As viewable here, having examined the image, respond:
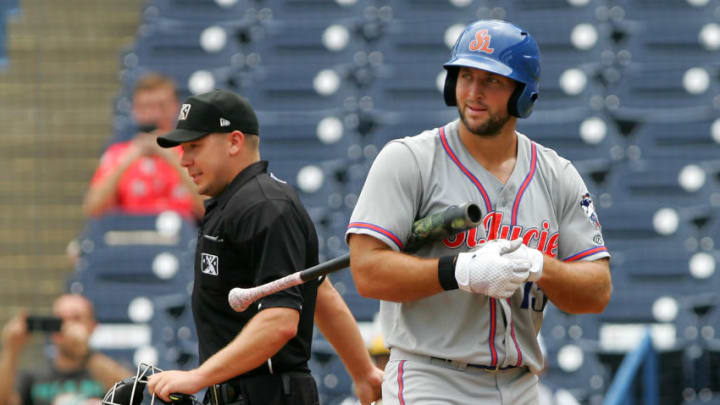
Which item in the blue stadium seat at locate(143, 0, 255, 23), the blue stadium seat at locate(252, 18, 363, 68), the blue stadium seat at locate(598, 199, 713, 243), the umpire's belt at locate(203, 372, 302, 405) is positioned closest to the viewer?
the umpire's belt at locate(203, 372, 302, 405)

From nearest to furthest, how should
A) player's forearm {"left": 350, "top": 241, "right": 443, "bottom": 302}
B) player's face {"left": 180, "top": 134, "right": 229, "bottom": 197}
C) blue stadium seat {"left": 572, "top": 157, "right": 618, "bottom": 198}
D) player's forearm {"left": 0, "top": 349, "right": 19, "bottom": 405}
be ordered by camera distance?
1. player's forearm {"left": 350, "top": 241, "right": 443, "bottom": 302}
2. player's face {"left": 180, "top": 134, "right": 229, "bottom": 197}
3. player's forearm {"left": 0, "top": 349, "right": 19, "bottom": 405}
4. blue stadium seat {"left": 572, "top": 157, "right": 618, "bottom": 198}

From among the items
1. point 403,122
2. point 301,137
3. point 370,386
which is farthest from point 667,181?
point 370,386

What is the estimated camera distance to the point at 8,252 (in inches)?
301

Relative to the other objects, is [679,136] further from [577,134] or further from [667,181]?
[577,134]

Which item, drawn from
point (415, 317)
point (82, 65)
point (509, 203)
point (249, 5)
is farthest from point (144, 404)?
point (82, 65)

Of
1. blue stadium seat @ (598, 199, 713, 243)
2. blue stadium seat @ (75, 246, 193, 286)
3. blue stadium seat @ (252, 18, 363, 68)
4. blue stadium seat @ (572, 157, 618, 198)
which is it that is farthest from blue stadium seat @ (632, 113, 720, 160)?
blue stadium seat @ (75, 246, 193, 286)

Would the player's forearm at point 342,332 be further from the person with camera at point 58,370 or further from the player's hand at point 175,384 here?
the person with camera at point 58,370

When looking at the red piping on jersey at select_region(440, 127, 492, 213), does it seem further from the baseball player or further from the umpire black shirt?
the umpire black shirt

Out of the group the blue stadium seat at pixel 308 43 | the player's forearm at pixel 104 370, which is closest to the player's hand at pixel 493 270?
the player's forearm at pixel 104 370

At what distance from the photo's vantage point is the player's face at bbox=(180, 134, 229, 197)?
10.9 feet

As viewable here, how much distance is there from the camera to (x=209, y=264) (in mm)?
3227

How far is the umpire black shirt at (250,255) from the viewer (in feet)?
10.3

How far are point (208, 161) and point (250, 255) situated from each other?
0.33 metres

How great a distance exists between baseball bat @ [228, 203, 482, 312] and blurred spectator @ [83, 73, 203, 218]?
383cm
